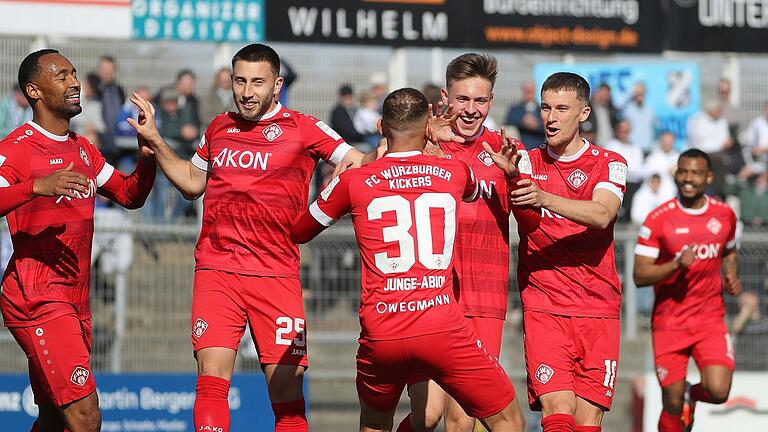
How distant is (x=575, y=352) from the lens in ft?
29.2

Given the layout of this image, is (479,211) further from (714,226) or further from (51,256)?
(714,226)

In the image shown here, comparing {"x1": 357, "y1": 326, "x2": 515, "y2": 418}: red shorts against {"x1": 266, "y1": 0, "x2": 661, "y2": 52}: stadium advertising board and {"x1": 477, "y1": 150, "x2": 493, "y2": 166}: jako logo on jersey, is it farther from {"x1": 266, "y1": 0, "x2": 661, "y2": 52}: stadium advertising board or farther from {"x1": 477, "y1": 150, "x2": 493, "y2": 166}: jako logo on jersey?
{"x1": 266, "y1": 0, "x2": 661, "y2": 52}: stadium advertising board

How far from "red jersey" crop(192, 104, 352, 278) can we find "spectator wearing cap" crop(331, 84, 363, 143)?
7.57 m

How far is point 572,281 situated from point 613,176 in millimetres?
765

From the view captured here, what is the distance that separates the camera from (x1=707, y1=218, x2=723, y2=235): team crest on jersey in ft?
38.3

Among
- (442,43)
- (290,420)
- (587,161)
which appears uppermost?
(442,43)

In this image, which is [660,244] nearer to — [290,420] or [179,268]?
[290,420]

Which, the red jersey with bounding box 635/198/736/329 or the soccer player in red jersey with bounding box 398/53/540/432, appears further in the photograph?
the red jersey with bounding box 635/198/736/329

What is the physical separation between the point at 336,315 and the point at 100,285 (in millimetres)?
2515

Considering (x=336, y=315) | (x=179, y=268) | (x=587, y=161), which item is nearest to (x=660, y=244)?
(x=587, y=161)

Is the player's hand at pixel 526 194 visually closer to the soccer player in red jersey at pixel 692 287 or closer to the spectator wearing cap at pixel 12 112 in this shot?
the soccer player in red jersey at pixel 692 287

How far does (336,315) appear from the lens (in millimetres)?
14148

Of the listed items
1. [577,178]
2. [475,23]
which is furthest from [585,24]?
[577,178]

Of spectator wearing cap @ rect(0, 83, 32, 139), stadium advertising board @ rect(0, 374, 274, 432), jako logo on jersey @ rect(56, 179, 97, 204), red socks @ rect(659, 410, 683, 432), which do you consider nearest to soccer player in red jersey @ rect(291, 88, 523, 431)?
jako logo on jersey @ rect(56, 179, 97, 204)
